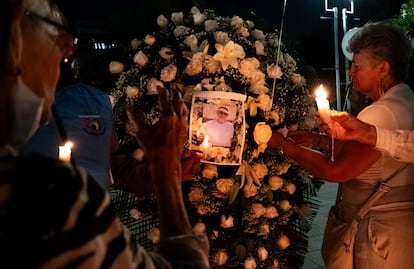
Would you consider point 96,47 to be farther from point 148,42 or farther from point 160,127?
point 160,127

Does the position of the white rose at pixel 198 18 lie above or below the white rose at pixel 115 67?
above

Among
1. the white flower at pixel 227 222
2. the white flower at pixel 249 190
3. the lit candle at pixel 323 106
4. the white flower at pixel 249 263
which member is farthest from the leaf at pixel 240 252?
the lit candle at pixel 323 106

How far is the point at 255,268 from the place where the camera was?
1969 mm

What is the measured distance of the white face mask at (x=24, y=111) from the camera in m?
0.91

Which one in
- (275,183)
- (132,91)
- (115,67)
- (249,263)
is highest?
(115,67)

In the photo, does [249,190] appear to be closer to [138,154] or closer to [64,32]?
[138,154]

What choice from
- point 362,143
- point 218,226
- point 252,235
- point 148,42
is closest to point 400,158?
point 362,143

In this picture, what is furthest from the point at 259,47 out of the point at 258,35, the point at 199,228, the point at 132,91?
the point at 199,228

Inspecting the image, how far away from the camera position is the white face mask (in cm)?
91

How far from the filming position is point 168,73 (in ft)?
6.01

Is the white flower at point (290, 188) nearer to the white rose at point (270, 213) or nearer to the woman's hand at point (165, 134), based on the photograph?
the white rose at point (270, 213)

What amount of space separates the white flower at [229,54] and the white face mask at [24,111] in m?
0.97

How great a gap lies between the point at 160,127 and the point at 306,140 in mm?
1253

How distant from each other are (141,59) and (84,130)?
0.42m
